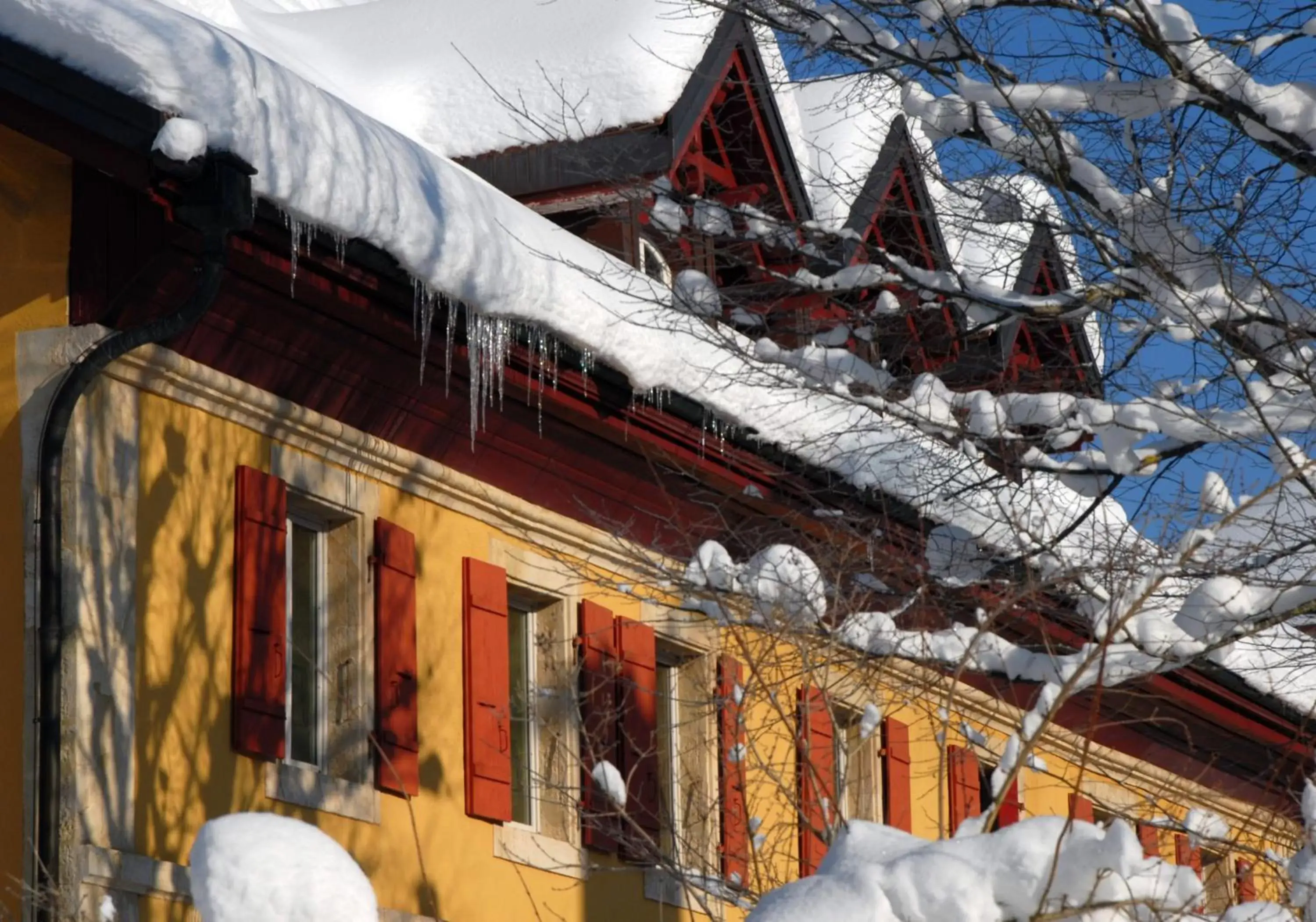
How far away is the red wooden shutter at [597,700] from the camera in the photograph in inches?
390

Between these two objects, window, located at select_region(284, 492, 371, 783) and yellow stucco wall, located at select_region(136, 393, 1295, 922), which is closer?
yellow stucco wall, located at select_region(136, 393, 1295, 922)

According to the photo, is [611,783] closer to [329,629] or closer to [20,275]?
[329,629]

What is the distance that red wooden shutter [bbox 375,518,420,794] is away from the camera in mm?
8867

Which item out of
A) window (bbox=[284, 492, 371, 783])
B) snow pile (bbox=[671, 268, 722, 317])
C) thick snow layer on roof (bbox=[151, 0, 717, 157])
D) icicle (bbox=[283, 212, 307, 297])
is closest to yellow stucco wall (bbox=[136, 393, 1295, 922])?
window (bbox=[284, 492, 371, 783])

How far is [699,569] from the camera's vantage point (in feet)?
26.5

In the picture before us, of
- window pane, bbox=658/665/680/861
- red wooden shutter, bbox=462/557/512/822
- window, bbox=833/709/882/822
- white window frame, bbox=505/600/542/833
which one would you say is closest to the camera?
red wooden shutter, bbox=462/557/512/822

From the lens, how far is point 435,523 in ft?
31.0

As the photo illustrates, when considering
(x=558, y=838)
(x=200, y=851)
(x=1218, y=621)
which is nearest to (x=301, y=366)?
(x=558, y=838)

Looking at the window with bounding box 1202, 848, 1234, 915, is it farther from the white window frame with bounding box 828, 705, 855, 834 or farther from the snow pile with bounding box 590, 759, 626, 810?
the snow pile with bounding box 590, 759, 626, 810

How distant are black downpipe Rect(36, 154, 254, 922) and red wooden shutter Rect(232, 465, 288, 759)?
88cm

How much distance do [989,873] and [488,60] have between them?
9.92m

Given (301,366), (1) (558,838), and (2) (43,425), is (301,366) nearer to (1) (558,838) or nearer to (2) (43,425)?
(2) (43,425)

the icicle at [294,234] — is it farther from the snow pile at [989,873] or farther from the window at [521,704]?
the snow pile at [989,873]

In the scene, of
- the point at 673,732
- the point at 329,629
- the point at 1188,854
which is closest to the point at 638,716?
the point at 673,732
